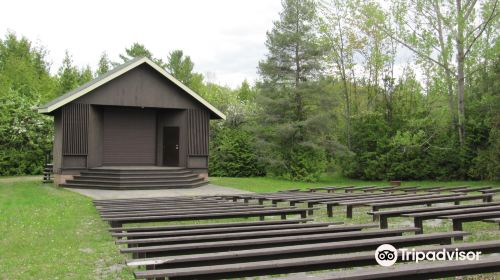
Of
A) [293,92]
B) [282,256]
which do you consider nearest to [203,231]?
[282,256]

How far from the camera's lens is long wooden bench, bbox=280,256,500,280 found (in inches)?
142

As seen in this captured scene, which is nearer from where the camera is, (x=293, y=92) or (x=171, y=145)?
(x=171, y=145)

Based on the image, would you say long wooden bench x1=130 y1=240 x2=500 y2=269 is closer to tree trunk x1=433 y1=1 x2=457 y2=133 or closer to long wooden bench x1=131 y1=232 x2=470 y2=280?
long wooden bench x1=131 y1=232 x2=470 y2=280

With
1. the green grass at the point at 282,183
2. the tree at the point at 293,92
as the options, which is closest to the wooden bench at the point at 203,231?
the green grass at the point at 282,183

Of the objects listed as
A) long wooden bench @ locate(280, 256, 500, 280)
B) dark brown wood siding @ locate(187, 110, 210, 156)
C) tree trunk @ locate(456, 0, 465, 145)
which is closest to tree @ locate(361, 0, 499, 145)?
tree trunk @ locate(456, 0, 465, 145)

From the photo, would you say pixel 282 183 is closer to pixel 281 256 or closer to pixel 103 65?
pixel 281 256

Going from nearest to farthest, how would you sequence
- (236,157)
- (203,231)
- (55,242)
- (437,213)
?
(203,231)
(437,213)
(55,242)
(236,157)

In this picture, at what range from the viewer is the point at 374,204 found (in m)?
9.09

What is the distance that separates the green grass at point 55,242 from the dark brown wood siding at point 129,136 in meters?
7.59

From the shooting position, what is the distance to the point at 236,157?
29.3 m

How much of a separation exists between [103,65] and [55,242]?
4430cm

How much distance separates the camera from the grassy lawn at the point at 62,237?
5.92 metres

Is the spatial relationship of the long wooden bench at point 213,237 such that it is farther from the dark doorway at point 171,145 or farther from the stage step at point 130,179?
the dark doorway at point 171,145

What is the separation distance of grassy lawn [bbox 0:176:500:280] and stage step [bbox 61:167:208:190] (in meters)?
3.54
